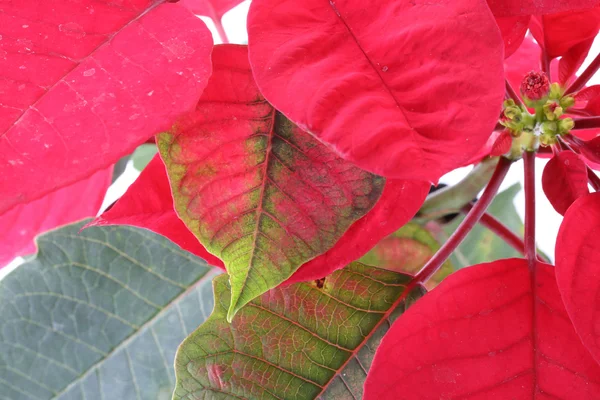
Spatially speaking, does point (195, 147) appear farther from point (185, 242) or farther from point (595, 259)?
point (595, 259)

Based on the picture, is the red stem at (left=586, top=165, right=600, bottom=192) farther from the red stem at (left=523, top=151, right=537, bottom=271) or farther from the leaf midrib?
the leaf midrib

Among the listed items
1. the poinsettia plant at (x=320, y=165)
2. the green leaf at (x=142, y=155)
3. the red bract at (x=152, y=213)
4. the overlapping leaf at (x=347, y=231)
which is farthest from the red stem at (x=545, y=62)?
the green leaf at (x=142, y=155)

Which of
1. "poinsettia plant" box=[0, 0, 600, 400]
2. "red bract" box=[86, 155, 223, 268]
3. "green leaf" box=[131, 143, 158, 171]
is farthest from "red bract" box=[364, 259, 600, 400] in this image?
"green leaf" box=[131, 143, 158, 171]

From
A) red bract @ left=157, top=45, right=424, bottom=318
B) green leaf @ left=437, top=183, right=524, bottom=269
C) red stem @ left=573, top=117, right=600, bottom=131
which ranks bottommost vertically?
red bract @ left=157, top=45, right=424, bottom=318

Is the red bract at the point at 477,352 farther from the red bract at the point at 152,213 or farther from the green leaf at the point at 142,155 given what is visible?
the green leaf at the point at 142,155

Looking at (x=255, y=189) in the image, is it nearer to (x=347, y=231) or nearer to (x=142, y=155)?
(x=347, y=231)

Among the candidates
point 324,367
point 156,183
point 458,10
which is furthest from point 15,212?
point 458,10

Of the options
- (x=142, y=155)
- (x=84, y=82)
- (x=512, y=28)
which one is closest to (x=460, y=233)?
(x=512, y=28)
